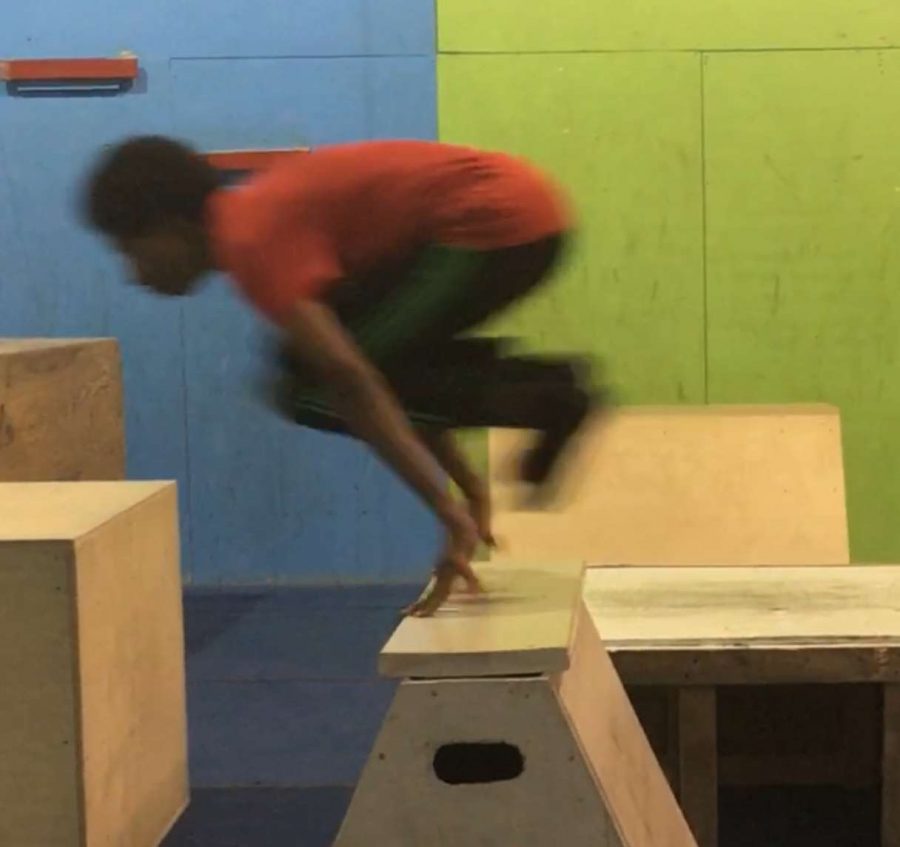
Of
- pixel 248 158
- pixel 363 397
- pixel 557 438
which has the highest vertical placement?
pixel 248 158

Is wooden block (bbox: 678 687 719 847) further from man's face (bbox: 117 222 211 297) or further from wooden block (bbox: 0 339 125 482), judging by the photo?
wooden block (bbox: 0 339 125 482)

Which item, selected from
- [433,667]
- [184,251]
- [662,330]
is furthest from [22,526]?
[662,330]

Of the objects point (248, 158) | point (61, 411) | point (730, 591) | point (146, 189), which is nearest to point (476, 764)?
point (146, 189)

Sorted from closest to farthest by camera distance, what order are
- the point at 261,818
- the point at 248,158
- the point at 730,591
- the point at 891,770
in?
the point at 891,770 → the point at 261,818 → the point at 730,591 → the point at 248,158

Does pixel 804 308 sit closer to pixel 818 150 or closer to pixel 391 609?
pixel 818 150

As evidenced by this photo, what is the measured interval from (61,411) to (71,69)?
61.9 inches

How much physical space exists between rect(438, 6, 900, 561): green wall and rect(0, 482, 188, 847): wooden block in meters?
2.27

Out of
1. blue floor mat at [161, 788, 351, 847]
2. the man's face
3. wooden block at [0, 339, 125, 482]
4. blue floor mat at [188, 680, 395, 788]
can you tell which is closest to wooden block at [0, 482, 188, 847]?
blue floor mat at [161, 788, 351, 847]

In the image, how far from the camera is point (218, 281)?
4688 millimetres

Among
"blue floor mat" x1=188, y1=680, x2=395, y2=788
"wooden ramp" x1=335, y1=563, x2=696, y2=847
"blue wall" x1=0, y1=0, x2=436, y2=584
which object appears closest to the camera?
"wooden ramp" x1=335, y1=563, x2=696, y2=847

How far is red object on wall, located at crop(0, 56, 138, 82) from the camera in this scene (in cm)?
462

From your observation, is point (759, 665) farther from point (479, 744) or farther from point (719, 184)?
point (719, 184)

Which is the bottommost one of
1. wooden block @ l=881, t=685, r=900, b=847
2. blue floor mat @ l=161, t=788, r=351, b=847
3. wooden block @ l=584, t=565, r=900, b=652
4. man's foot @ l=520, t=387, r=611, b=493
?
blue floor mat @ l=161, t=788, r=351, b=847

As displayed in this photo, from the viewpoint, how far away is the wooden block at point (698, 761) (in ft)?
7.98
